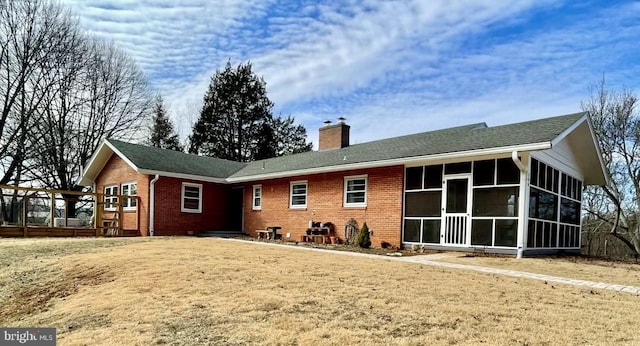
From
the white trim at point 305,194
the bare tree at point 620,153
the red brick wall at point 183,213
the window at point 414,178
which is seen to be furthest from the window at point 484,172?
the bare tree at point 620,153

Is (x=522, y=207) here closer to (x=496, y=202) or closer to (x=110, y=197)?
(x=496, y=202)

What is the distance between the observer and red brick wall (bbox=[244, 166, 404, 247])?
546 inches

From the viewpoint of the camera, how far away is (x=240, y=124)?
132 feet

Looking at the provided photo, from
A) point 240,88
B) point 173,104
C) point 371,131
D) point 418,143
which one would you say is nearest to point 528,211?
point 418,143

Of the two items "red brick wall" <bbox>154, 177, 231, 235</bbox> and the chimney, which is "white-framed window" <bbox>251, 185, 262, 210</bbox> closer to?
"red brick wall" <bbox>154, 177, 231, 235</bbox>

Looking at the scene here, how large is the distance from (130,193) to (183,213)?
2.75m

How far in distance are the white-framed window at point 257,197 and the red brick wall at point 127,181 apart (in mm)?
4514

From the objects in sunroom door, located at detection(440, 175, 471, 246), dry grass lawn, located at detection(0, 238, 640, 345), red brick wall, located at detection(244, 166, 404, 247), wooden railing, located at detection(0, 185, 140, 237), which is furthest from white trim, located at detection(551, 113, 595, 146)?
wooden railing, located at detection(0, 185, 140, 237)

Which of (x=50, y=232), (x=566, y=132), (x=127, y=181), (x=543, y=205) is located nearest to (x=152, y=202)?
(x=127, y=181)

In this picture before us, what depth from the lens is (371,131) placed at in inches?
1190

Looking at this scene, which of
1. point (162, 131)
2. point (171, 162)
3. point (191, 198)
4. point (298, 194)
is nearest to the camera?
point (298, 194)

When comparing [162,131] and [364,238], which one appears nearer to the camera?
[364,238]

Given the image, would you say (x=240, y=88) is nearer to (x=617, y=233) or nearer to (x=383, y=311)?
(x=617, y=233)

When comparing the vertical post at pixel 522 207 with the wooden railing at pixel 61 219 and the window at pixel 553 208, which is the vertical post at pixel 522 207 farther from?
the wooden railing at pixel 61 219
